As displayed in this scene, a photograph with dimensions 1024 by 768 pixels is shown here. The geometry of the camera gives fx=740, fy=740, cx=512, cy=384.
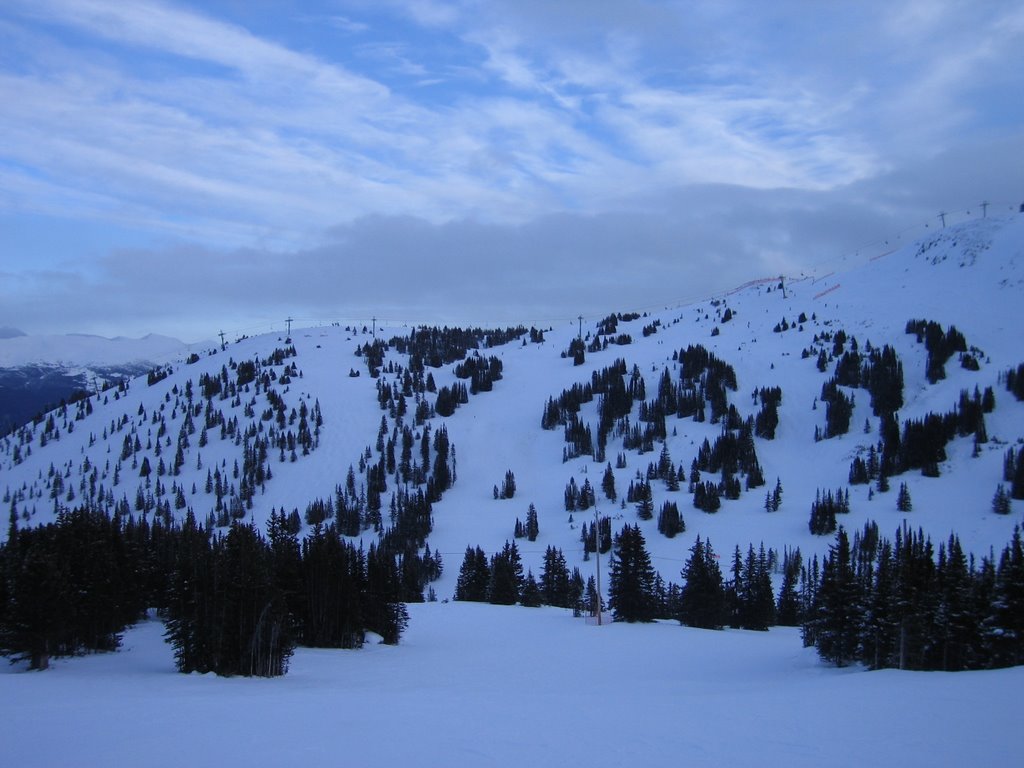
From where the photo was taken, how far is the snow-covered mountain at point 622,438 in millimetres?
111500

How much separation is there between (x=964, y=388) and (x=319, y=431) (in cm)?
12853

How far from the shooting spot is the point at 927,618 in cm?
3259

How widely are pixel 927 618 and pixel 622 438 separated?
117 metres

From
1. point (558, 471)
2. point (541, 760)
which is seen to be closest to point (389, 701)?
point (541, 760)

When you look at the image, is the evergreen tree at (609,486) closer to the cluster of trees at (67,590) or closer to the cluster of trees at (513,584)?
the cluster of trees at (513,584)

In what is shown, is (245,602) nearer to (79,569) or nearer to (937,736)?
(79,569)

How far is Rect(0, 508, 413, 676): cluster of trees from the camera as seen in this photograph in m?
Result: 35.8

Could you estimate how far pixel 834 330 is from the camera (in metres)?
167

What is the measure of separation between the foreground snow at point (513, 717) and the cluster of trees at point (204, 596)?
2.02 metres

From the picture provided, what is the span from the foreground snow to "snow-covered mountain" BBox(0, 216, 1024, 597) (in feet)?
226

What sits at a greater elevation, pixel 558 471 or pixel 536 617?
pixel 558 471

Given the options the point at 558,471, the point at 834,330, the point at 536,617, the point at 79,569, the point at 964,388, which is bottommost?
the point at 536,617

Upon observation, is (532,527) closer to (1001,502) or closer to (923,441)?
(923,441)

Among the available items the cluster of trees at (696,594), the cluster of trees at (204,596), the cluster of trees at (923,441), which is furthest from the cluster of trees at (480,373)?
the cluster of trees at (204,596)
